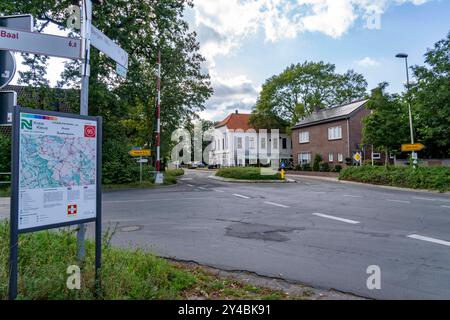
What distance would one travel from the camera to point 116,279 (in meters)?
3.49

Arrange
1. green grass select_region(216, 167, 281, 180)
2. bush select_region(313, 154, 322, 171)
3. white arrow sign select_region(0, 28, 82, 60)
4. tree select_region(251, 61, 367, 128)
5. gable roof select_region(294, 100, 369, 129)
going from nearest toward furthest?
Answer: white arrow sign select_region(0, 28, 82, 60) < green grass select_region(216, 167, 281, 180) < gable roof select_region(294, 100, 369, 129) < bush select_region(313, 154, 322, 171) < tree select_region(251, 61, 367, 128)

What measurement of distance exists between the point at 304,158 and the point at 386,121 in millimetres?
19492

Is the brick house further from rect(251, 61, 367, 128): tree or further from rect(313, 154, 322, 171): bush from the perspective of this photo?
rect(251, 61, 367, 128): tree

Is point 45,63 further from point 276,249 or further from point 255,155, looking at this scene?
point 255,155

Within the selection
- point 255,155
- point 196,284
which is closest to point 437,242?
point 196,284

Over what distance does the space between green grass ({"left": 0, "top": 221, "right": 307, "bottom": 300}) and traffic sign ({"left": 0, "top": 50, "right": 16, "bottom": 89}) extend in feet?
6.72

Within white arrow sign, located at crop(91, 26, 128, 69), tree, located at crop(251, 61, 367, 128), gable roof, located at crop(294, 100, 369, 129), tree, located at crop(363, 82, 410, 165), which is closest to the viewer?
white arrow sign, located at crop(91, 26, 128, 69)

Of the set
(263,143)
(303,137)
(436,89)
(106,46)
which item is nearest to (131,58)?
(106,46)

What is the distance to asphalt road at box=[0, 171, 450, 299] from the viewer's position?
4.38 meters

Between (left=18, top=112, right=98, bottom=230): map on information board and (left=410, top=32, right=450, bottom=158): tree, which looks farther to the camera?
(left=410, top=32, right=450, bottom=158): tree

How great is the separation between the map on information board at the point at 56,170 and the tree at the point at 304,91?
52490 mm

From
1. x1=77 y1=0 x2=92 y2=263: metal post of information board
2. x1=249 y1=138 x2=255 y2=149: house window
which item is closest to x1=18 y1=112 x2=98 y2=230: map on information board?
x1=77 y1=0 x2=92 y2=263: metal post of information board

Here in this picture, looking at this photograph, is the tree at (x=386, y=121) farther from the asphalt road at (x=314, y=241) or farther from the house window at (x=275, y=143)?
the house window at (x=275, y=143)

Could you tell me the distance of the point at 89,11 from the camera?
11.9 feet
